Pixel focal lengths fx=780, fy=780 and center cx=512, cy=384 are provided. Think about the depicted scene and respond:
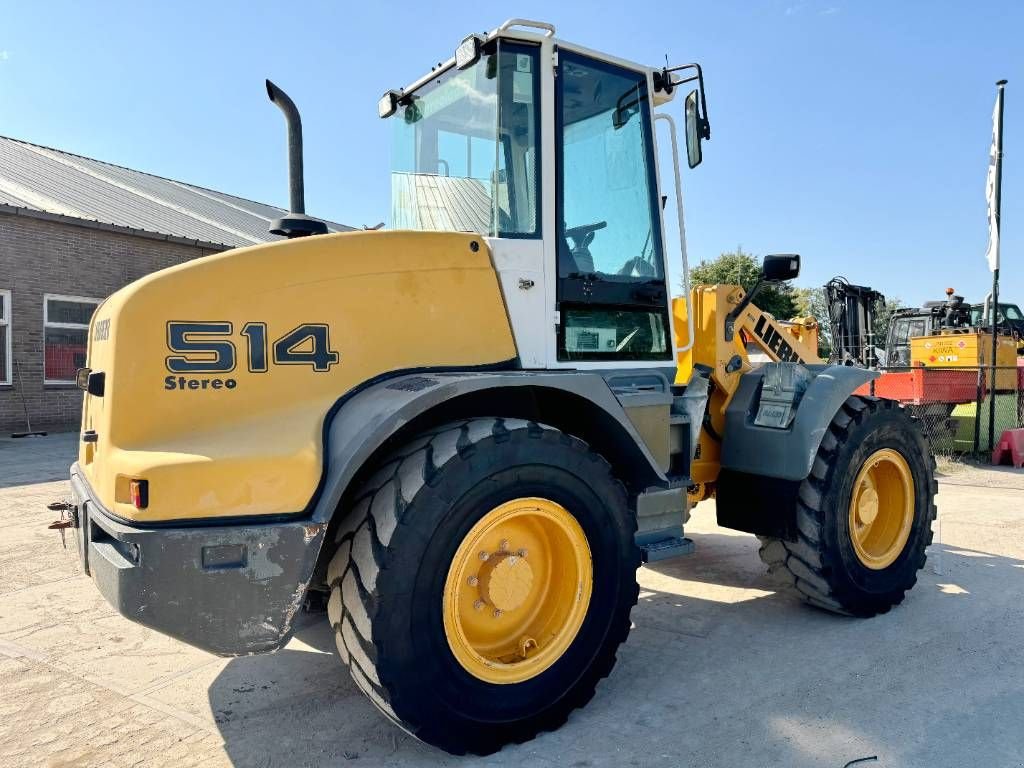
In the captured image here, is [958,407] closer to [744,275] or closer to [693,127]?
[693,127]

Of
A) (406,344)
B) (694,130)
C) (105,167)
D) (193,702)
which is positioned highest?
(105,167)

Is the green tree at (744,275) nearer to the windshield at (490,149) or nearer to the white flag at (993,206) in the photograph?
the white flag at (993,206)

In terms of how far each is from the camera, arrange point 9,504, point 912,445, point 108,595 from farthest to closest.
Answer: point 9,504
point 912,445
point 108,595

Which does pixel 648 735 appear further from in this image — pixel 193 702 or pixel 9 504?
pixel 9 504

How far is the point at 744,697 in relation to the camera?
131 inches

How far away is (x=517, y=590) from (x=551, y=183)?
1770 mm

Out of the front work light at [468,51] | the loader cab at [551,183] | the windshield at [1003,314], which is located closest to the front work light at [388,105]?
the loader cab at [551,183]

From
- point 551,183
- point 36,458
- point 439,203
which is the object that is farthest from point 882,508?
point 36,458

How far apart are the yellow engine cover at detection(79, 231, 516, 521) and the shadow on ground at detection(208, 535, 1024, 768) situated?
1.10 m

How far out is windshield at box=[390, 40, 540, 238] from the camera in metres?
3.43

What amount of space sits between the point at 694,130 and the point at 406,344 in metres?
1.92

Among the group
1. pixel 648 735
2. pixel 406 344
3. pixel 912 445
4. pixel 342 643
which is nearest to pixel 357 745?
pixel 342 643

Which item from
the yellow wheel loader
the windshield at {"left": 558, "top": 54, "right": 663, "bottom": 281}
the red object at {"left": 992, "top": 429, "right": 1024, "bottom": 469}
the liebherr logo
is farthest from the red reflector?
the red object at {"left": 992, "top": 429, "right": 1024, "bottom": 469}

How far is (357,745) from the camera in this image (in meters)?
2.94
